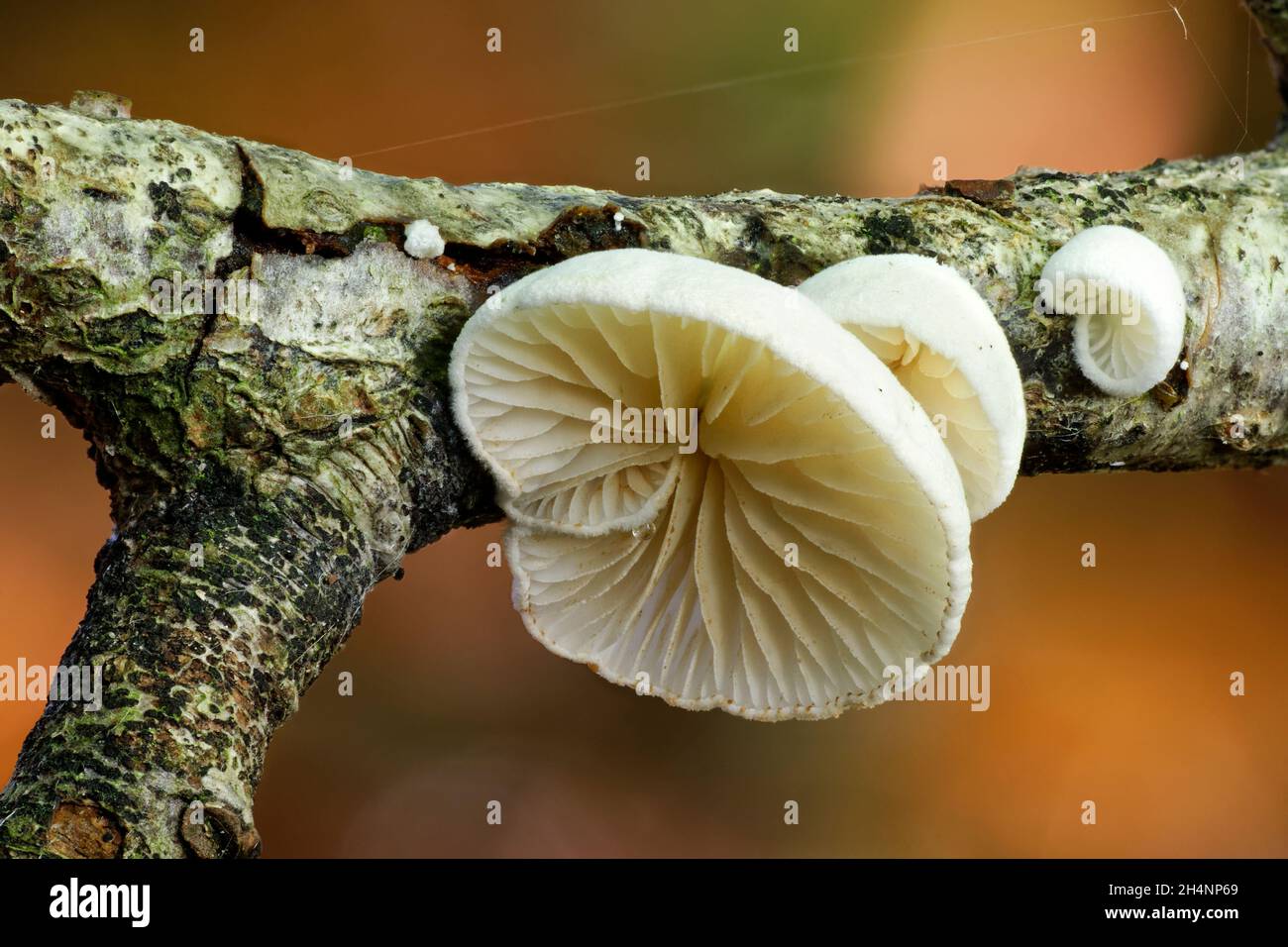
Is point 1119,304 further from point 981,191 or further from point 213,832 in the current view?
point 213,832

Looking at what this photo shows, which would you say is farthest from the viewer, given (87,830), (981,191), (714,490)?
Result: (981,191)

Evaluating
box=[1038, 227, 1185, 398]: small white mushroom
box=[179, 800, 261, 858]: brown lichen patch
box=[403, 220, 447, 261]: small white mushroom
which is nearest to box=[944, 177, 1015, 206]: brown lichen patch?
box=[1038, 227, 1185, 398]: small white mushroom

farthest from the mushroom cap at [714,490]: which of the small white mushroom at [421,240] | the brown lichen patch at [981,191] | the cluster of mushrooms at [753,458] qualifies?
the brown lichen patch at [981,191]

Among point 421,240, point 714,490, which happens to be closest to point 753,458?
point 714,490

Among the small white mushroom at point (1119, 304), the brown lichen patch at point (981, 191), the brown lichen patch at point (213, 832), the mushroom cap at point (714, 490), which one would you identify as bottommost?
the brown lichen patch at point (213, 832)

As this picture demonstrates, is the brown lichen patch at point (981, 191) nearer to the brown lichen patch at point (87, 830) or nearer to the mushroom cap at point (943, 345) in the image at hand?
the mushroom cap at point (943, 345)

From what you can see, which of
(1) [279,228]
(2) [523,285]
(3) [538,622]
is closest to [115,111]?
(1) [279,228]
